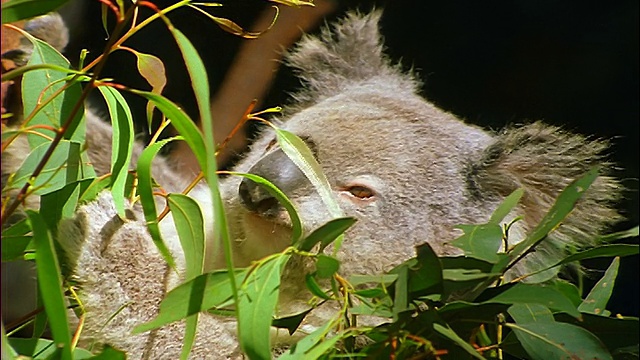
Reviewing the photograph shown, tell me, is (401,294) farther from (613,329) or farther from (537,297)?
(613,329)

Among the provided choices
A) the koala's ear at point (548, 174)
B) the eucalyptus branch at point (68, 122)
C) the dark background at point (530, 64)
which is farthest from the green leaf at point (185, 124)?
the koala's ear at point (548, 174)

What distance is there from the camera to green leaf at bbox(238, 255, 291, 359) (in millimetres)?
951

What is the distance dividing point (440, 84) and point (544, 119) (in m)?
0.48

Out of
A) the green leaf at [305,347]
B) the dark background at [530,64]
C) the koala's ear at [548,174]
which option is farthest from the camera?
the dark background at [530,64]

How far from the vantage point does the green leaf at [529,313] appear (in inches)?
43.6

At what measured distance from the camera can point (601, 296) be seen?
133 cm

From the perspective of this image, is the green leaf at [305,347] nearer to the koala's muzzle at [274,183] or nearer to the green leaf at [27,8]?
the koala's muzzle at [274,183]

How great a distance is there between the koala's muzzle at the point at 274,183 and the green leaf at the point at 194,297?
0.42 metres

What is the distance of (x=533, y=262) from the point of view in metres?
1.60

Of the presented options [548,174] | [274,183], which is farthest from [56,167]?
[548,174]

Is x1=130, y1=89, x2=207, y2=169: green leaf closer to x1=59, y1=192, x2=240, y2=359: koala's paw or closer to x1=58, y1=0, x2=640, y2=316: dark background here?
x1=59, y1=192, x2=240, y2=359: koala's paw

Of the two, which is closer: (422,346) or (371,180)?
(422,346)

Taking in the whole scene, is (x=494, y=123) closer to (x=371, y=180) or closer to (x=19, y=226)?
(x=371, y=180)

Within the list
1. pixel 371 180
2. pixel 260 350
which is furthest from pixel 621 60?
pixel 260 350
